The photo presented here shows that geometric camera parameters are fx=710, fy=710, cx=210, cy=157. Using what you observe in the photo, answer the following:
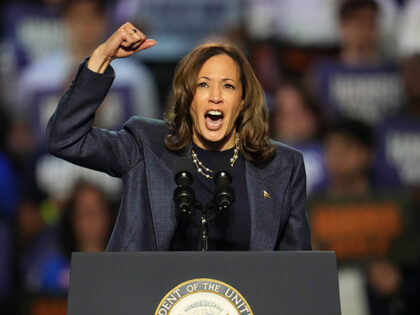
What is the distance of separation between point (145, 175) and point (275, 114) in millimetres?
3118

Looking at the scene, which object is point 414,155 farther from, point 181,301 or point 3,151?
point 181,301

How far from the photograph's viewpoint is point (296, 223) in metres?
2.33

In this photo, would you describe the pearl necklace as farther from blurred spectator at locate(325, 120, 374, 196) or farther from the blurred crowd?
blurred spectator at locate(325, 120, 374, 196)

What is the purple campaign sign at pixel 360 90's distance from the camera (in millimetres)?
5328

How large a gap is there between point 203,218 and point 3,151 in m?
3.73

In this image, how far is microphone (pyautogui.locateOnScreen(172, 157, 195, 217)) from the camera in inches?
76.4

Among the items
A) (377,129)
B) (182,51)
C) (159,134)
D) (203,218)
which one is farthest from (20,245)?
(203,218)

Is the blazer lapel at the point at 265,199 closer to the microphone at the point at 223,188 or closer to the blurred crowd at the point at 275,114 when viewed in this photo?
the microphone at the point at 223,188

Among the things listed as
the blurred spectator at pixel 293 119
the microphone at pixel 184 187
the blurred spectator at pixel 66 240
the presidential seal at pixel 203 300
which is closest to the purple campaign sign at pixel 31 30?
the blurred spectator at pixel 66 240

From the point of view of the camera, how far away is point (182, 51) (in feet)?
17.1

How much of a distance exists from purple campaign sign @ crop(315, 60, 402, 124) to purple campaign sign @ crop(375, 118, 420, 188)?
11 centimetres

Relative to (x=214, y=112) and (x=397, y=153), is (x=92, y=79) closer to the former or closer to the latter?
(x=214, y=112)

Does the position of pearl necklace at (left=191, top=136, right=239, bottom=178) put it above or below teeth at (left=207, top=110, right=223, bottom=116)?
below

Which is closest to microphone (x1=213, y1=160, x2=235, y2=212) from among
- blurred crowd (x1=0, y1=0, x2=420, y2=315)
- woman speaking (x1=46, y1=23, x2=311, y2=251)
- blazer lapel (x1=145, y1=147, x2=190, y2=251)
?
woman speaking (x1=46, y1=23, x2=311, y2=251)
